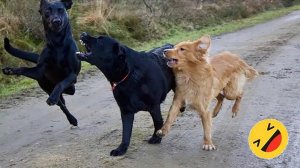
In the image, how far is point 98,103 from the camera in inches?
363

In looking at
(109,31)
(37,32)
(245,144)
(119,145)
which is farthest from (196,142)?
(109,31)

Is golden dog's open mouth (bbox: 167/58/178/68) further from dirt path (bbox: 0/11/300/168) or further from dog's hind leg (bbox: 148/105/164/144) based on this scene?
dirt path (bbox: 0/11/300/168)

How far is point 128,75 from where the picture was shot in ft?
19.0

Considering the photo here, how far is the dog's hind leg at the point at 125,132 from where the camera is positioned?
5988 millimetres

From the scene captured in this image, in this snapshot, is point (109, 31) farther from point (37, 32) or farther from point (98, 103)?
point (98, 103)

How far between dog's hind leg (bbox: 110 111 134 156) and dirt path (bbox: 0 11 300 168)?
0.31ft

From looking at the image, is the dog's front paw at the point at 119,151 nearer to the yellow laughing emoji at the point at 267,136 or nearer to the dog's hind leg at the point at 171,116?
the dog's hind leg at the point at 171,116

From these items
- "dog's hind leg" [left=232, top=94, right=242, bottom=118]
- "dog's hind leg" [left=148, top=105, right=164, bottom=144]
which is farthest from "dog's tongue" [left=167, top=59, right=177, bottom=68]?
"dog's hind leg" [left=232, top=94, right=242, bottom=118]

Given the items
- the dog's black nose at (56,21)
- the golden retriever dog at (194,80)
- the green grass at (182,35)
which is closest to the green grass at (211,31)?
the green grass at (182,35)

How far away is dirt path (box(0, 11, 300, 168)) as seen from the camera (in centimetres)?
596

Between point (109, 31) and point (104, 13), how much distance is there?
1027 millimetres

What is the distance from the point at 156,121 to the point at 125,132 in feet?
1.36

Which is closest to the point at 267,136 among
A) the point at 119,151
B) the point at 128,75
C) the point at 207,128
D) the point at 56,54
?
the point at 207,128

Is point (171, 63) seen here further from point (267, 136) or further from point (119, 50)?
point (267, 136)
